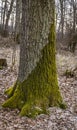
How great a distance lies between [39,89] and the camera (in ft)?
19.2

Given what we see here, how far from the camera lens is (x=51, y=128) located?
5.07 metres

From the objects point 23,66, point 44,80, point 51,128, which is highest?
point 23,66

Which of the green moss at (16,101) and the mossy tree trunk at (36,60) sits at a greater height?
the mossy tree trunk at (36,60)

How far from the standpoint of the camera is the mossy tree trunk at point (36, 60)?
5.69 metres

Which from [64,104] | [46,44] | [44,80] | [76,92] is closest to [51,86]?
[44,80]

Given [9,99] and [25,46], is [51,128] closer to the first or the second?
[9,99]

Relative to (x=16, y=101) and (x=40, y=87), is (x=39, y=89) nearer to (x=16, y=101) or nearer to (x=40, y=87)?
(x=40, y=87)

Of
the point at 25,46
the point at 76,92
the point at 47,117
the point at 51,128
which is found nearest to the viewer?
the point at 51,128

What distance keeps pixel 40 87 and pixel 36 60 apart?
73 centimetres

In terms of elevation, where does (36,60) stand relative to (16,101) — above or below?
above

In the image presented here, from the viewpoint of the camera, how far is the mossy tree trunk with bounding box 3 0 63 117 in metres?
5.69

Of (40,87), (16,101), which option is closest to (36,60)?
(40,87)

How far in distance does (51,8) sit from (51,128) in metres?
3.08

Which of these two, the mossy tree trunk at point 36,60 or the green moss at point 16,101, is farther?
the green moss at point 16,101
